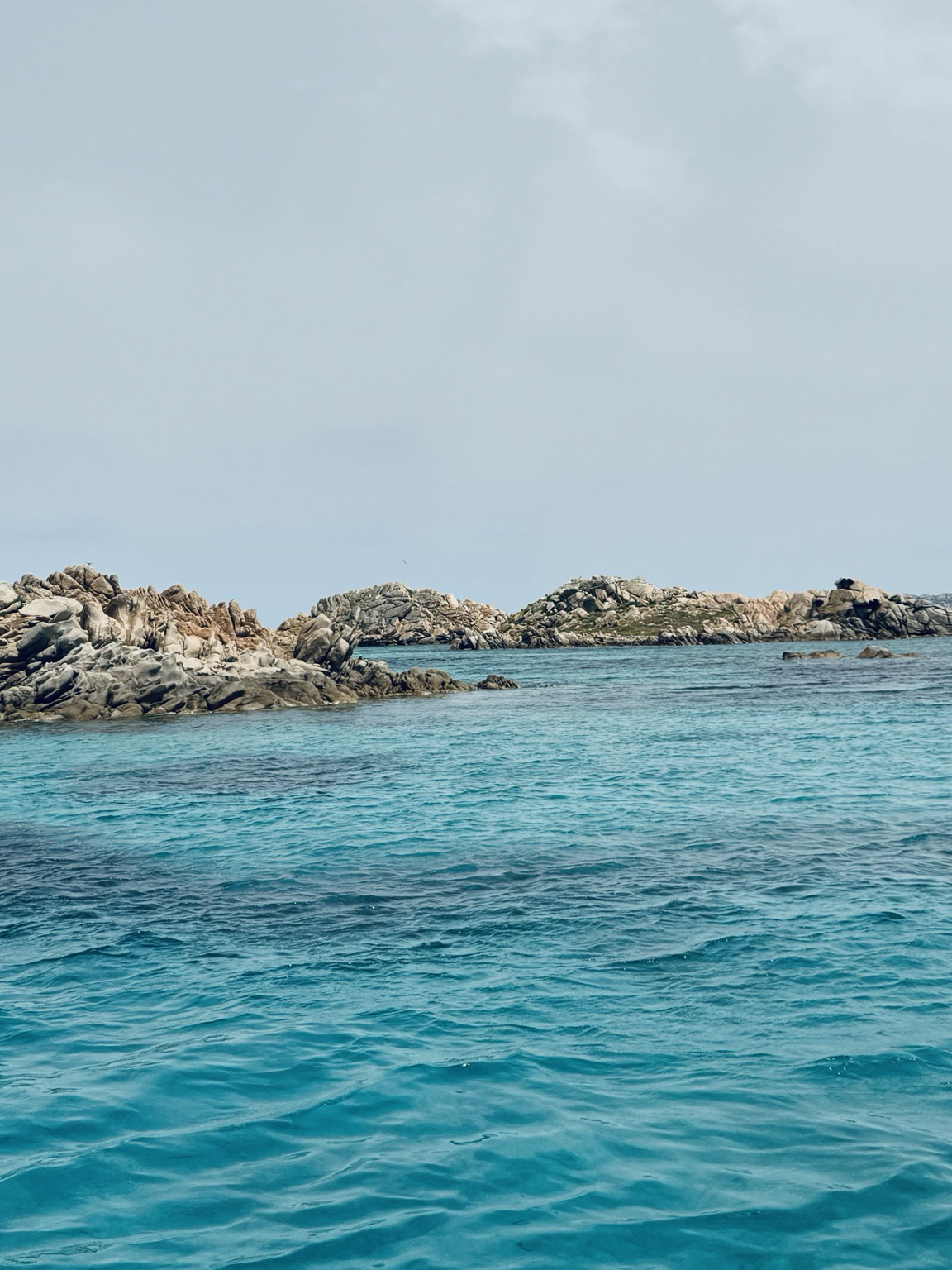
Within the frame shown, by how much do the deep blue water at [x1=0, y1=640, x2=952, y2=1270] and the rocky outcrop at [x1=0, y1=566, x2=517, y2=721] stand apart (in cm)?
3750

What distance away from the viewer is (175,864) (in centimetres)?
2050

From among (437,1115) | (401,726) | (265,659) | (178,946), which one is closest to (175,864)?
(178,946)

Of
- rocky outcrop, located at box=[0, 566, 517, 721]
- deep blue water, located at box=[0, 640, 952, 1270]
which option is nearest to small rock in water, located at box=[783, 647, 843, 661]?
rocky outcrop, located at box=[0, 566, 517, 721]

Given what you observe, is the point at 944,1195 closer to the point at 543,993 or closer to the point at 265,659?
the point at 543,993

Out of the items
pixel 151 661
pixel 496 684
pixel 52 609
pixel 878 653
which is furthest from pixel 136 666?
pixel 878 653

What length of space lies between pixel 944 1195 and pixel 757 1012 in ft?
12.2

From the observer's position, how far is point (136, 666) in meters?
64.2

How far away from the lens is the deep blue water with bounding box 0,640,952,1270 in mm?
7332

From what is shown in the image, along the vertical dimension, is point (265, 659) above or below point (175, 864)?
above

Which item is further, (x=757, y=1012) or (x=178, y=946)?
(x=178, y=946)

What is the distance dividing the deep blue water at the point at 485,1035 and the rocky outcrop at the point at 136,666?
37504 millimetres

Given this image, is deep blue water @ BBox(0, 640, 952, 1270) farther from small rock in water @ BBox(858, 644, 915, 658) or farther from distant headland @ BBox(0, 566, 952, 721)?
small rock in water @ BBox(858, 644, 915, 658)

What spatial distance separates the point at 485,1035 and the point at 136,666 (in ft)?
191

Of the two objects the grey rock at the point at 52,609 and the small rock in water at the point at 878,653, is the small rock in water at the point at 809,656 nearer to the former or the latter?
the small rock in water at the point at 878,653
